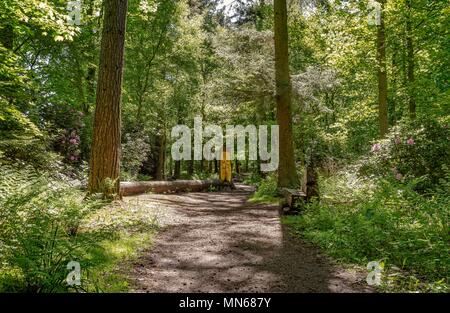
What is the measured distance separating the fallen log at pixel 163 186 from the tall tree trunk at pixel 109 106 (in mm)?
1341

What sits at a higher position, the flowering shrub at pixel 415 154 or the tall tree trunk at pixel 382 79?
the tall tree trunk at pixel 382 79

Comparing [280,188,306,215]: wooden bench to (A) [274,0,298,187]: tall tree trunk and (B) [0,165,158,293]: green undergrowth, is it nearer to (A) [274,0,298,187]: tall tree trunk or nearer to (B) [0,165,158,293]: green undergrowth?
(A) [274,0,298,187]: tall tree trunk

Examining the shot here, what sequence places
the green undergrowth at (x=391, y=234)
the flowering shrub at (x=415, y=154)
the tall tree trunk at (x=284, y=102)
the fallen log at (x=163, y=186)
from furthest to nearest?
the fallen log at (x=163, y=186)
the tall tree trunk at (x=284, y=102)
the flowering shrub at (x=415, y=154)
the green undergrowth at (x=391, y=234)

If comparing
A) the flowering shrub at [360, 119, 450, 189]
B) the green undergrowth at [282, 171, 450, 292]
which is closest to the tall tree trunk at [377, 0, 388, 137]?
the flowering shrub at [360, 119, 450, 189]

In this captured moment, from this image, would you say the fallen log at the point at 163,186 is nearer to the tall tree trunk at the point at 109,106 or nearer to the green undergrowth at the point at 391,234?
the tall tree trunk at the point at 109,106

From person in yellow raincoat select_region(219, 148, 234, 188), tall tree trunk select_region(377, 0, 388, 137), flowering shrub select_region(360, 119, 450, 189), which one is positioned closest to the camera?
flowering shrub select_region(360, 119, 450, 189)

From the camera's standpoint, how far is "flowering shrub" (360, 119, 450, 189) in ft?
34.2

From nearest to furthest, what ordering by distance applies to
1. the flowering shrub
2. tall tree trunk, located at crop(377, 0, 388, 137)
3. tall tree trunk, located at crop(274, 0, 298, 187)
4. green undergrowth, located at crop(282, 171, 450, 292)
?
green undergrowth, located at crop(282, 171, 450, 292) < the flowering shrub < tall tree trunk, located at crop(274, 0, 298, 187) < tall tree trunk, located at crop(377, 0, 388, 137)

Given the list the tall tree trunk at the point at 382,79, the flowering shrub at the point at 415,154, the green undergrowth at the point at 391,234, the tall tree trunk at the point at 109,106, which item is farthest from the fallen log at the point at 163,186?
the tall tree trunk at the point at 382,79

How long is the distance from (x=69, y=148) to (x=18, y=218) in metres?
10.6

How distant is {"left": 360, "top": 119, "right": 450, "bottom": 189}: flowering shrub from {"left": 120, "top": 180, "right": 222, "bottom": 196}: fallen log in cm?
770

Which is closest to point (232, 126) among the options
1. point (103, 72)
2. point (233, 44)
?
point (233, 44)

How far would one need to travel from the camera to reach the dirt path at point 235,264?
4.94 metres
